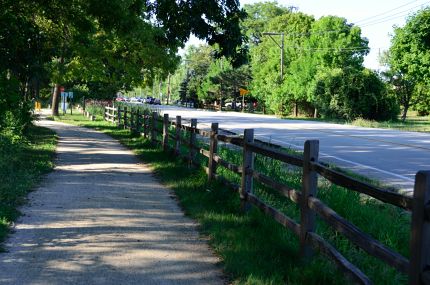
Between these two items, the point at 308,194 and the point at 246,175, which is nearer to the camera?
the point at 308,194

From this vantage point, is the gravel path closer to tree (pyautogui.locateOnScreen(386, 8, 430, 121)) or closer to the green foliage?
tree (pyautogui.locateOnScreen(386, 8, 430, 121))

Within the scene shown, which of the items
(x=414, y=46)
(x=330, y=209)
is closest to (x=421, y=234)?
(x=330, y=209)

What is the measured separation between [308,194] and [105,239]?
8.28ft

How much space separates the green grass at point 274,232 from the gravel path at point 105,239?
0.22m

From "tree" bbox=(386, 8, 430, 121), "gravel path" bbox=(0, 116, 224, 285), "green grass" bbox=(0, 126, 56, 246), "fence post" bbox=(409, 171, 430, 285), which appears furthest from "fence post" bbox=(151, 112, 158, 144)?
"tree" bbox=(386, 8, 430, 121)

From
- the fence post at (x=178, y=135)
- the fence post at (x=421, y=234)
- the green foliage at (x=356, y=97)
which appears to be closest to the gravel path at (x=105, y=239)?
the fence post at (x=421, y=234)

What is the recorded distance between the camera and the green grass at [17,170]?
7.39 m

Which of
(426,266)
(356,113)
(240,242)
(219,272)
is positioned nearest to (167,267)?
(219,272)

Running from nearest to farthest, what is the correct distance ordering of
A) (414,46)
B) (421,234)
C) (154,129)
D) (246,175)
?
(421,234), (246,175), (154,129), (414,46)

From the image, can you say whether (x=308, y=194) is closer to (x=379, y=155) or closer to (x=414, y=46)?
(x=379, y=155)

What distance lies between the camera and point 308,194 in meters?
5.24

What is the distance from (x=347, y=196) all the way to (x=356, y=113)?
35484 mm

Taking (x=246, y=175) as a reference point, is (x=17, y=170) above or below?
below

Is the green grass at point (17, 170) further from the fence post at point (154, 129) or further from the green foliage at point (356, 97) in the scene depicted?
the green foliage at point (356, 97)
